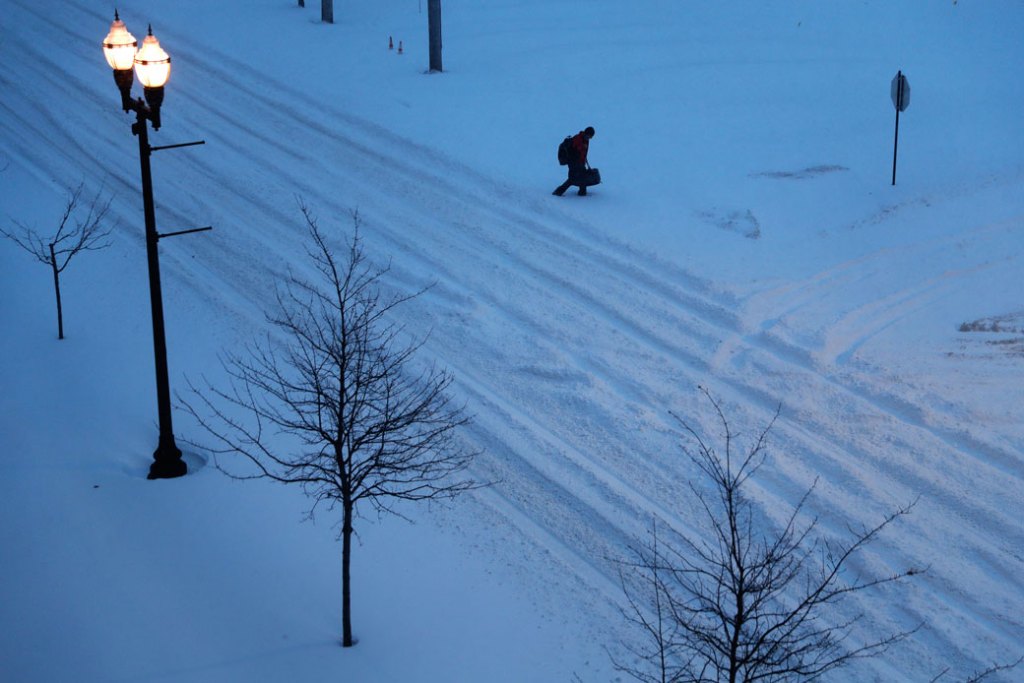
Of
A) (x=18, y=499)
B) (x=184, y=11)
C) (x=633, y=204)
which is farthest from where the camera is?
(x=184, y=11)

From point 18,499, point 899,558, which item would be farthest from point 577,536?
point 18,499

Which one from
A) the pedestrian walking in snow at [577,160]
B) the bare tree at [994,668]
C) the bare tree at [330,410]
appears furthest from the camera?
the pedestrian walking in snow at [577,160]

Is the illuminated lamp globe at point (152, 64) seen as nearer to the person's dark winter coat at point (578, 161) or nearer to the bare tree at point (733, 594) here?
the bare tree at point (733, 594)

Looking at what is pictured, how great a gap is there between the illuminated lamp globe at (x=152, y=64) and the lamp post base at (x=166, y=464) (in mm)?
4180

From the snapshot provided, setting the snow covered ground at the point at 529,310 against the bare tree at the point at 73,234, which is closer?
the snow covered ground at the point at 529,310

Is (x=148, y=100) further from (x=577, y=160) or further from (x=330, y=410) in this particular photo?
(x=577, y=160)

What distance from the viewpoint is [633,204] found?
20.0 metres

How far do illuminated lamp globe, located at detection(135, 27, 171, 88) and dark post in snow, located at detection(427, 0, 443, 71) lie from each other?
14263 mm

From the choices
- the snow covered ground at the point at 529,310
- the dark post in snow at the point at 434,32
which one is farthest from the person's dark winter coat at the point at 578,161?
the dark post in snow at the point at 434,32

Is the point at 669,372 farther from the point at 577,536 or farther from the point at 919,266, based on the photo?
the point at 919,266

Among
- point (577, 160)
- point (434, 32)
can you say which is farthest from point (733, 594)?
point (434, 32)

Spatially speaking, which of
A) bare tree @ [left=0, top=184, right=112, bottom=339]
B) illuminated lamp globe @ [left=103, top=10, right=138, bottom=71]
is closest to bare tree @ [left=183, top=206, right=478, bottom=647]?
illuminated lamp globe @ [left=103, top=10, right=138, bottom=71]

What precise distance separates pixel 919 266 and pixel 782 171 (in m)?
3.99

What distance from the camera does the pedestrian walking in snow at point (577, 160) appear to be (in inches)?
780
